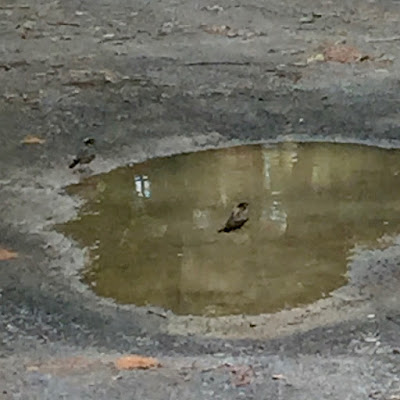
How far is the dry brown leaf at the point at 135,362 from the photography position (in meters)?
4.26

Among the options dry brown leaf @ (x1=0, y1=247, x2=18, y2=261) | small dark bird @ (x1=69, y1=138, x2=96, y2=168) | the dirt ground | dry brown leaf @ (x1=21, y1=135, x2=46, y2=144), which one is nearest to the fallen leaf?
the dirt ground

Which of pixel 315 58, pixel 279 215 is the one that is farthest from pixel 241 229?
pixel 315 58

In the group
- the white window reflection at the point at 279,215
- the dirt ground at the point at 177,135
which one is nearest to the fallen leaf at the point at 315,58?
the dirt ground at the point at 177,135

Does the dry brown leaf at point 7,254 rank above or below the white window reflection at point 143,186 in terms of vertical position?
above

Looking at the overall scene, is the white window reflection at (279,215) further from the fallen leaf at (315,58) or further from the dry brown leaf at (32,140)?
the fallen leaf at (315,58)

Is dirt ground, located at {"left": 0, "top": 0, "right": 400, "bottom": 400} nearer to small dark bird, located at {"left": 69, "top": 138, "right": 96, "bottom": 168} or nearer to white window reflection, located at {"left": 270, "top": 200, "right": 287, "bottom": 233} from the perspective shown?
small dark bird, located at {"left": 69, "top": 138, "right": 96, "bottom": 168}

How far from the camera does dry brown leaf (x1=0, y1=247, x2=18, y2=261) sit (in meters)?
5.38

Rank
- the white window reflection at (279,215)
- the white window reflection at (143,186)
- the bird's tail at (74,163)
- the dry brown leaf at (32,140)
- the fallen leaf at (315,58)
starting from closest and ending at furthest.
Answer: the white window reflection at (279,215)
the white window reflection at (143,186)
the bird's tail at (74,163)
the dry brown leaf at (32,140)
the fallen leaf at (315,58)

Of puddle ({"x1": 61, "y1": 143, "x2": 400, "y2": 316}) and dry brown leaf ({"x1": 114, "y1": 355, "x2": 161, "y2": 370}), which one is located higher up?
dry brown leaf ({"x1": 114, "y1": 355, "x2": 161, "y2": 370})

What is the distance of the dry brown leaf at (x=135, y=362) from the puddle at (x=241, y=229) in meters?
0.52

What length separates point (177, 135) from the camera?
7.13 m

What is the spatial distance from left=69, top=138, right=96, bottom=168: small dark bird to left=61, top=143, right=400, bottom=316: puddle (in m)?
0.31

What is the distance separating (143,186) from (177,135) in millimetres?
993

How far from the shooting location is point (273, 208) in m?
5.88
